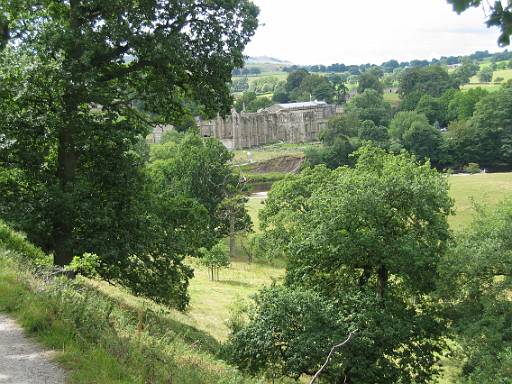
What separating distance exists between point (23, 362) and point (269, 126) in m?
130

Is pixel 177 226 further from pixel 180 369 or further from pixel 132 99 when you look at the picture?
pixel 180 369

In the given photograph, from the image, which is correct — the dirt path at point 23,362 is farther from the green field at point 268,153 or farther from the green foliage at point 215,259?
the green field at point 268,153

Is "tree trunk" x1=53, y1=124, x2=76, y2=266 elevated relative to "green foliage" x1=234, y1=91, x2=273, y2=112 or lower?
lower

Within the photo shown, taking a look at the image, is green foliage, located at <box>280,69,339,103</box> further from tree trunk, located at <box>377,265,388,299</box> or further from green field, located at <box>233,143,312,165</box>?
tree trunk, located at <box>377,265,388,299</box>

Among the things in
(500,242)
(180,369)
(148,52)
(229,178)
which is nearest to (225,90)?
(148,52)

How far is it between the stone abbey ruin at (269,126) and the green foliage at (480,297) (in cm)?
10880

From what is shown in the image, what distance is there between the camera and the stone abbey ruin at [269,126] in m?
129

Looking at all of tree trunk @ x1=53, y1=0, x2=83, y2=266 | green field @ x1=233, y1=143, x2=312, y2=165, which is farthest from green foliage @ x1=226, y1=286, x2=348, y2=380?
green field @ x1=233, y1=143, x2=312, y2=165

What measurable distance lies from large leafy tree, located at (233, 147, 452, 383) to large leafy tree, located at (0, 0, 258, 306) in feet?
17.2

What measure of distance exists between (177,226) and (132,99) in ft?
12.8

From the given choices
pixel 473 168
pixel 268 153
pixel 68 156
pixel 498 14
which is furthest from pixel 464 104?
pixel 498 14

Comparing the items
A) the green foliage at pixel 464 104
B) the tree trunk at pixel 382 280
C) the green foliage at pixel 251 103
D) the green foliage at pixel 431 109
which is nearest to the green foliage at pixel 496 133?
the green foliage at pixel 464 104

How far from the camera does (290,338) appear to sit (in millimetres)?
16797

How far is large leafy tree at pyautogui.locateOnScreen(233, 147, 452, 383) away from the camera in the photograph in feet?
56.3
